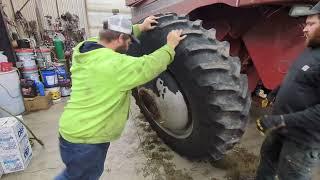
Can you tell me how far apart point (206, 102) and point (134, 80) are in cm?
61

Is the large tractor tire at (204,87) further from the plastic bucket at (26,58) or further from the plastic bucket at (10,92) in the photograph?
the plastic bucket at (26,58)

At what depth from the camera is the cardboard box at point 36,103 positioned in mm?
5012

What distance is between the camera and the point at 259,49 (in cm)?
259

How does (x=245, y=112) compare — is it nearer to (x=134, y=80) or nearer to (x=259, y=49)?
(x=259, y=49)

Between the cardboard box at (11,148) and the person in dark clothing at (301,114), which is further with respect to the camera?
the cardboard box at (11,148)

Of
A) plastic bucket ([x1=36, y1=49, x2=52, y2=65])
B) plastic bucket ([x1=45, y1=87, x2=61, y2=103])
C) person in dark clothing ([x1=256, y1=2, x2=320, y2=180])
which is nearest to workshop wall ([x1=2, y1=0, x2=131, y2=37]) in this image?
plastic bucket ([x1=36, y1=49, x2=52, y2=65])

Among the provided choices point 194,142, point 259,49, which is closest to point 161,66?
point 194,142

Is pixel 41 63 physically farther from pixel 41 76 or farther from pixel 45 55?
pixel 41 76

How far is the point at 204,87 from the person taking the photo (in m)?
2.08

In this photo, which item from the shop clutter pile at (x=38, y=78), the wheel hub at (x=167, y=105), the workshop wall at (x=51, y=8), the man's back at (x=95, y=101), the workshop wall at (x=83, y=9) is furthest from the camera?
the workshop wall at (x=83, y=9)

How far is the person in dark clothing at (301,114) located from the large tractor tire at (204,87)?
272mm

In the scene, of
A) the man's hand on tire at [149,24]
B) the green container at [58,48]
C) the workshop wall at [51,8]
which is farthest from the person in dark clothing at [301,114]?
the workshop wall at [51,8]

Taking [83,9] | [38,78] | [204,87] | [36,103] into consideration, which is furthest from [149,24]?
[83,9]

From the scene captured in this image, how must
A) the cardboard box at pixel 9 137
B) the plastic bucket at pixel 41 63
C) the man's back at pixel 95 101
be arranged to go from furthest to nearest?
1. the plastic bucket at pixel 41 63
2. the cardboard box at pixel 9 137
3. the man's back at pixel 95 101
